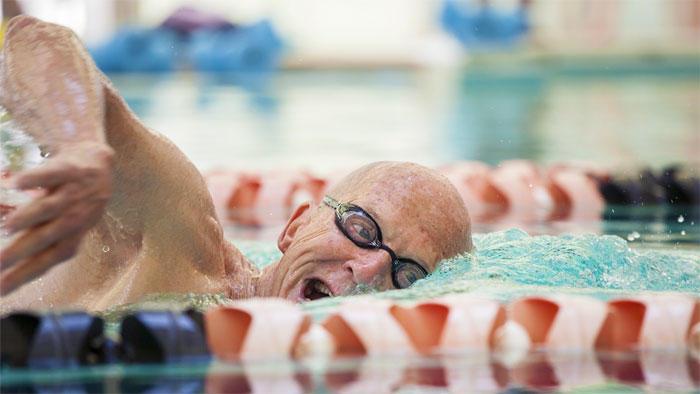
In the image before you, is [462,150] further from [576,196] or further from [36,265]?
[36,265]

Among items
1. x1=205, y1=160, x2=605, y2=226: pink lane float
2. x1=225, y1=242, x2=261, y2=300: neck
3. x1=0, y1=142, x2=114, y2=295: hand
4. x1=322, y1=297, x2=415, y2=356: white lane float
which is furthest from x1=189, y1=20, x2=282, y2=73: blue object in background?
x1=0, y1=142, x2=114, y2=295: hand

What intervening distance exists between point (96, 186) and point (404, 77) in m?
14.9

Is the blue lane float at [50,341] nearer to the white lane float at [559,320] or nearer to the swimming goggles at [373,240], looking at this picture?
the swimming goggles at [373,240]

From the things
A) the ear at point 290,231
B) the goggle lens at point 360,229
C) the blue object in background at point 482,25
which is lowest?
the blue object in background at point 482,25

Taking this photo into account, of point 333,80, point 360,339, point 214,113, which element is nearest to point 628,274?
point 360,339

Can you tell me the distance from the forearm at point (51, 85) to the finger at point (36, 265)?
0.78 ft

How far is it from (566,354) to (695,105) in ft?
35.4

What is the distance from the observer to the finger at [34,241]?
6.55ft

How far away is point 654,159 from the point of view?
26.2 feet

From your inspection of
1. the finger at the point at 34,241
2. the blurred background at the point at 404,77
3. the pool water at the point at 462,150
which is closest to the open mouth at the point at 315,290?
the pool water at the point at 462,150

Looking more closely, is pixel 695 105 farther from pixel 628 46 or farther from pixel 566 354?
pixel 566 354

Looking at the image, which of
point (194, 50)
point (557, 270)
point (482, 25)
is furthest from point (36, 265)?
point (482, 25)

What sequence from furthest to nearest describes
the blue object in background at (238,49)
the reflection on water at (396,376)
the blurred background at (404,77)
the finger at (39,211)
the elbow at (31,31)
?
1. the blue object in background at (238,49)
2. the blurred background at (404,77)
3. the elbow at (31,31)
4. the reflection on water at (396,376)
5. the finger at (39,211)

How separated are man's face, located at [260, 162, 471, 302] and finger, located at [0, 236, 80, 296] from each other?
2.80ft
